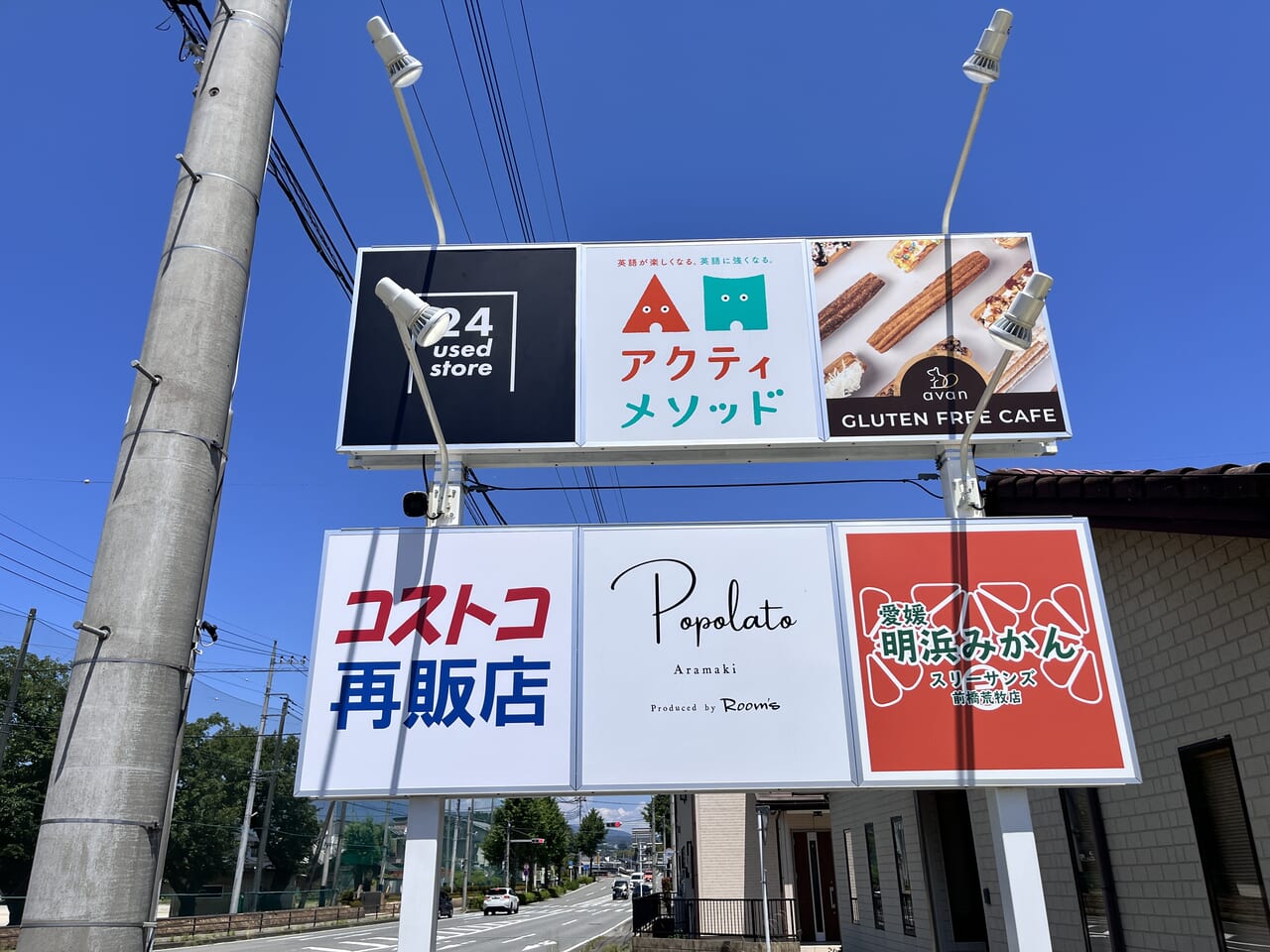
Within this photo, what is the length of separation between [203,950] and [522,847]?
4803 cm

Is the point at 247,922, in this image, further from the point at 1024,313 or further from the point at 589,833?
the point at 589,833

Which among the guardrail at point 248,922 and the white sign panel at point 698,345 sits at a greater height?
the white sign panel at point 698,345

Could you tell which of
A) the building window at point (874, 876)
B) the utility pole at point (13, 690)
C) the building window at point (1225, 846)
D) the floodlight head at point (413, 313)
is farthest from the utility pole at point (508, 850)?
the floodlight head at point (413, 313)

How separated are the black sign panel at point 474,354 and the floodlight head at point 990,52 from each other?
2982mm

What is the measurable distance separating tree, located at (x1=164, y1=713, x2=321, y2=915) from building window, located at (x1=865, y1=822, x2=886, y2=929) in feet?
118

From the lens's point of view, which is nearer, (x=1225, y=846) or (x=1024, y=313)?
(x=1024, y=313)

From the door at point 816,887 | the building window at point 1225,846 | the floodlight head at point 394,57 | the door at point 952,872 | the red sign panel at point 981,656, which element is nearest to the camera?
the red sign panel at point 981,656

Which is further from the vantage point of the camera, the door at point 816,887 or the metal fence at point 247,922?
the metal fence at point 247,922

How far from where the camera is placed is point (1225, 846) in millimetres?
6039

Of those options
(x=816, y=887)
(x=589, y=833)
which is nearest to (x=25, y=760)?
(x=816, y=887)

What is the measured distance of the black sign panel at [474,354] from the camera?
19.6ft

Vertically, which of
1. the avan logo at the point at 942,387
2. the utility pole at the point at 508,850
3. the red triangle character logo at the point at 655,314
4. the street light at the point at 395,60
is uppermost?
the street light at the point at 395,60

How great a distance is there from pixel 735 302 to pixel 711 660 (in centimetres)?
268

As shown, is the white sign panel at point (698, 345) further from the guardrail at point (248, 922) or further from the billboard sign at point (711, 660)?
the guardrail at point (248, 922)
